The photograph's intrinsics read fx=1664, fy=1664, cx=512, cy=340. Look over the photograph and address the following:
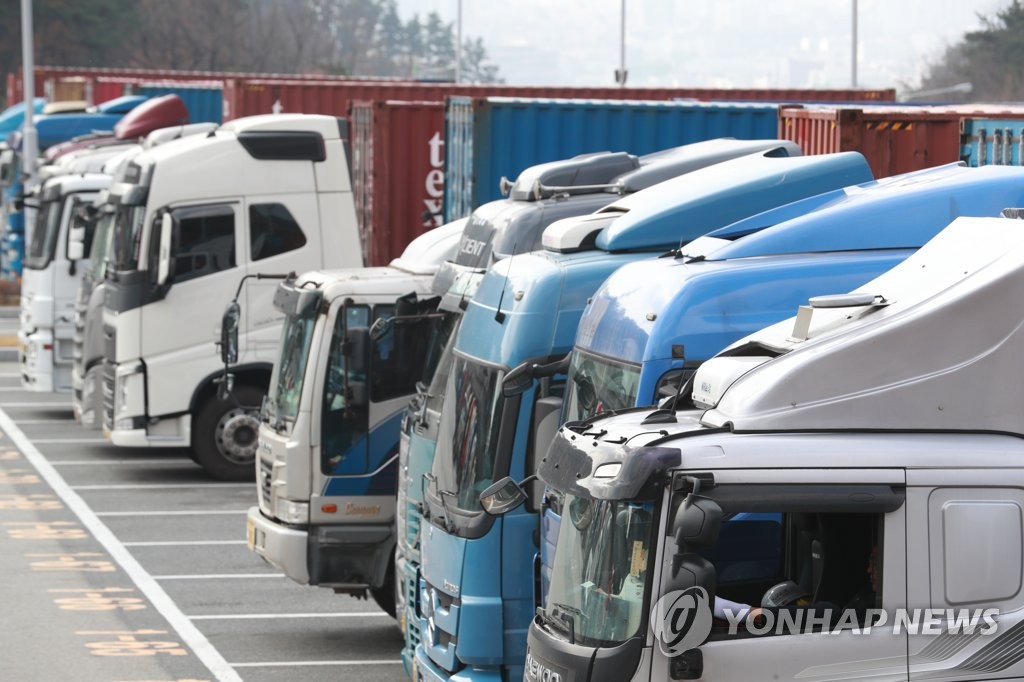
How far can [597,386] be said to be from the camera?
6.73 metres

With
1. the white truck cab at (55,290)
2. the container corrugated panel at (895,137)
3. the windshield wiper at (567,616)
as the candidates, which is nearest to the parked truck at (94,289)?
the white truck cab at (55,290)

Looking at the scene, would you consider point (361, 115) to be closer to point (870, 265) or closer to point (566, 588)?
point (870, 265)

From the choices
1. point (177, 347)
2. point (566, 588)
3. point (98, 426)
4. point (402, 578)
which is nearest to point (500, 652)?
point (402, 578)

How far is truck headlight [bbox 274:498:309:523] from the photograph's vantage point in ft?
35.4

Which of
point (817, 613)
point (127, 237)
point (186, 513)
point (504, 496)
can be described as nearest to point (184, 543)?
point (186, 513)

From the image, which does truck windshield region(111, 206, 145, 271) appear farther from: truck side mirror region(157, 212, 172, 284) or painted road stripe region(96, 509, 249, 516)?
painted road stripe region(96, 509, 249, 516)

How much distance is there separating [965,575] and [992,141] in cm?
559

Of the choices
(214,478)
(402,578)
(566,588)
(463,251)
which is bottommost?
(214,478)

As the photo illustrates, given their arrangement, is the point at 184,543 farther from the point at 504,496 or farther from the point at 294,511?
the point at 504,496

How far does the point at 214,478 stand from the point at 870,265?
12232 millimetres

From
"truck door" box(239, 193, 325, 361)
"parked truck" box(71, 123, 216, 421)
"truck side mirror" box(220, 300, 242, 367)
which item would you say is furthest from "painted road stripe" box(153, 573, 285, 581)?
"parked truck" box(71, 123, 216, 421)

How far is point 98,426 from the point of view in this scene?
59.5 ft

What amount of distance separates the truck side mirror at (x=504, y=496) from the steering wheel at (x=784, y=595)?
140 cm

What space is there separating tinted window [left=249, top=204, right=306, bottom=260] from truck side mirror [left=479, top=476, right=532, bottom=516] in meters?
10.4
